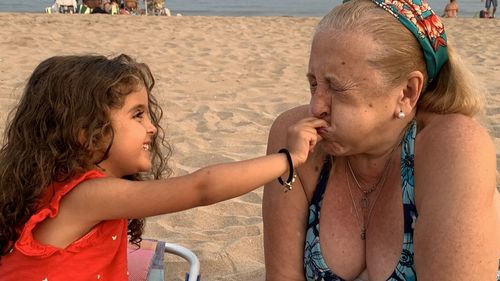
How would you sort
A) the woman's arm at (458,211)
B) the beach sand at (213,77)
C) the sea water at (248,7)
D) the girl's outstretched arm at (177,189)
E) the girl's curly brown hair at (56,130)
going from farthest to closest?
1. the sea water at (248,7)
2. the beach sand at (213,77)
3. the girl's curly brown hair at (56,130)
4. the girl's outstretched arm at (177,189)
5. the woman's arm at (458,211)

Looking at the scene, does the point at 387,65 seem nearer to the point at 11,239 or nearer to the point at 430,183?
the point at 430,183

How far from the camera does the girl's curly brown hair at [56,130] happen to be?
7.62ft

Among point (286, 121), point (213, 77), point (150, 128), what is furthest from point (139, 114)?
point (213, 77)

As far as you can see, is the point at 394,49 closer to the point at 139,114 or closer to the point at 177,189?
the point at 177,189

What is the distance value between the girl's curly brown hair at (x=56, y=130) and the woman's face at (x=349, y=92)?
0.68 meters

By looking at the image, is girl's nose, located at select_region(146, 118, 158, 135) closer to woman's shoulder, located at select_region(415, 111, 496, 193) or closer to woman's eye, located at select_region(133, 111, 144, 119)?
woman's eye, located at select_region(133, 111, 144, 119)

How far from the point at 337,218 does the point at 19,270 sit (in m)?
1.07

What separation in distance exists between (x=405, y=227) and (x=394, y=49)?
Answer: 1.85 ft

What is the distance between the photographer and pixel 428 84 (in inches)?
88.6

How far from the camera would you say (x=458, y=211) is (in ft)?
6.55

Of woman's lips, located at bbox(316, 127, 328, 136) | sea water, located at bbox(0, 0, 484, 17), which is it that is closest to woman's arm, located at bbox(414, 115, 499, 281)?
woman's lips, located at bbox(316, 127, 328, 136)

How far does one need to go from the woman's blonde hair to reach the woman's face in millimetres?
22

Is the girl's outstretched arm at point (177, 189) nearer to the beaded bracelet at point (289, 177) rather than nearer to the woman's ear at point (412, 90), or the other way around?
the beaded bracelet at point (289, 177)

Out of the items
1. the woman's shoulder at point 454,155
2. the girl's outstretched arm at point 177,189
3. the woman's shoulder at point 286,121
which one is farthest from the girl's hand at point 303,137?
the woman's shoulder at point 454,155
